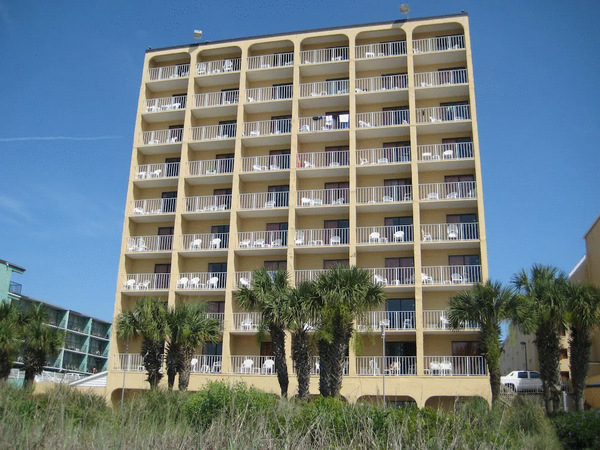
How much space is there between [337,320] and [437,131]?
17.9 meters

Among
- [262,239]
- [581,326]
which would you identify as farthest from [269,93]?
[581,326]

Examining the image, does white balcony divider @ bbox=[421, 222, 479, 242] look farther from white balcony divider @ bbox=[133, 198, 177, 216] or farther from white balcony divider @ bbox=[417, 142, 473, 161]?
white balcony divider @ bbox=[133, 198, 177, 216]

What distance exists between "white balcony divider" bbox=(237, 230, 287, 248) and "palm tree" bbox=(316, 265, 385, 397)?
471 inches

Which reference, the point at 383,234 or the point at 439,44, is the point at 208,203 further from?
the point at 439,44

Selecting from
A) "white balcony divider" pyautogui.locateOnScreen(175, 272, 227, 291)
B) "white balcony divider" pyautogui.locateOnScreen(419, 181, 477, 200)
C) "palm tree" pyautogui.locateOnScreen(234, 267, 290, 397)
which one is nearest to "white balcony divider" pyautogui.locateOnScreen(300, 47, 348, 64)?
"white balcony divider" pyautogui.locateOnScreen(419, 181, 477, 200)

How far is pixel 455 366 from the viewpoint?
37.4 meters

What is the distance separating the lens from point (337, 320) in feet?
96.5

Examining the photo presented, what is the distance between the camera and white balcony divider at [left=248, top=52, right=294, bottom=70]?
45.9 m

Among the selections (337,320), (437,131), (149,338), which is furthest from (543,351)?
(149,338)

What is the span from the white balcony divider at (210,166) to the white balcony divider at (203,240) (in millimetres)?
4203

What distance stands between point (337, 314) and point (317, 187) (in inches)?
611

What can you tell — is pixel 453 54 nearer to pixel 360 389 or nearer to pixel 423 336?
pixel 423 336

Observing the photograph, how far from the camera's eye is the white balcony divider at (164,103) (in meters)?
47.1

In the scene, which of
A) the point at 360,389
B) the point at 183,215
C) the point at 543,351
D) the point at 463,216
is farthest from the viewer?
the point at 183,215
